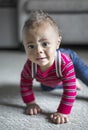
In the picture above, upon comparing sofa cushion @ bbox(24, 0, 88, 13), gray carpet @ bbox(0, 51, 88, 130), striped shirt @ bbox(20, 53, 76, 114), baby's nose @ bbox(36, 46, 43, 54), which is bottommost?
gray carpet @ bbox(0, 51, 88, 130)

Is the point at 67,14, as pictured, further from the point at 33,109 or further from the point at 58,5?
the point at 33,109

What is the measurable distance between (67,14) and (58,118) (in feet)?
3.18

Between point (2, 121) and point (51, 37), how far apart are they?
0.95 feet

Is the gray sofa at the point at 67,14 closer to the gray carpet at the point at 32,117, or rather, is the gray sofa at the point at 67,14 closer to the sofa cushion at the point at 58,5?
the sofa cushion at the point at 58,5

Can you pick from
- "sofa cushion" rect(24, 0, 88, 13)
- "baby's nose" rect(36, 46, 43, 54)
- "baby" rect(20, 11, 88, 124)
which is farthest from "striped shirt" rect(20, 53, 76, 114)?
"sofa cushion" rect(24, 0, 88, 13)

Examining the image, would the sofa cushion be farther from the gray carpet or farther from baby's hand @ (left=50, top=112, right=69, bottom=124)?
baby's hand @ (left=50, top=112, right=69, bottom=124)

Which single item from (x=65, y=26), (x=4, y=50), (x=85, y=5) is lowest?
(x=4, y=50)

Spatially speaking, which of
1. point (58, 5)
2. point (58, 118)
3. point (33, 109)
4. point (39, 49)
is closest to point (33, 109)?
point (33, 109)

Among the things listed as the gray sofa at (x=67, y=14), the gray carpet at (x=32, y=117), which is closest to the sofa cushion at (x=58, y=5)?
the gray sofa at (x=67, y=14)

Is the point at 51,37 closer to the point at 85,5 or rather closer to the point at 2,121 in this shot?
the point at 2,121

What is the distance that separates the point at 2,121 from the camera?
892 mm

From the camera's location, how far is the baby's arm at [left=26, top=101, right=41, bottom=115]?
95 cm

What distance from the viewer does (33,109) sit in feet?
3.14

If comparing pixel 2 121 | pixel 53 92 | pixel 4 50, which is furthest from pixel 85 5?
pixel 2 121
